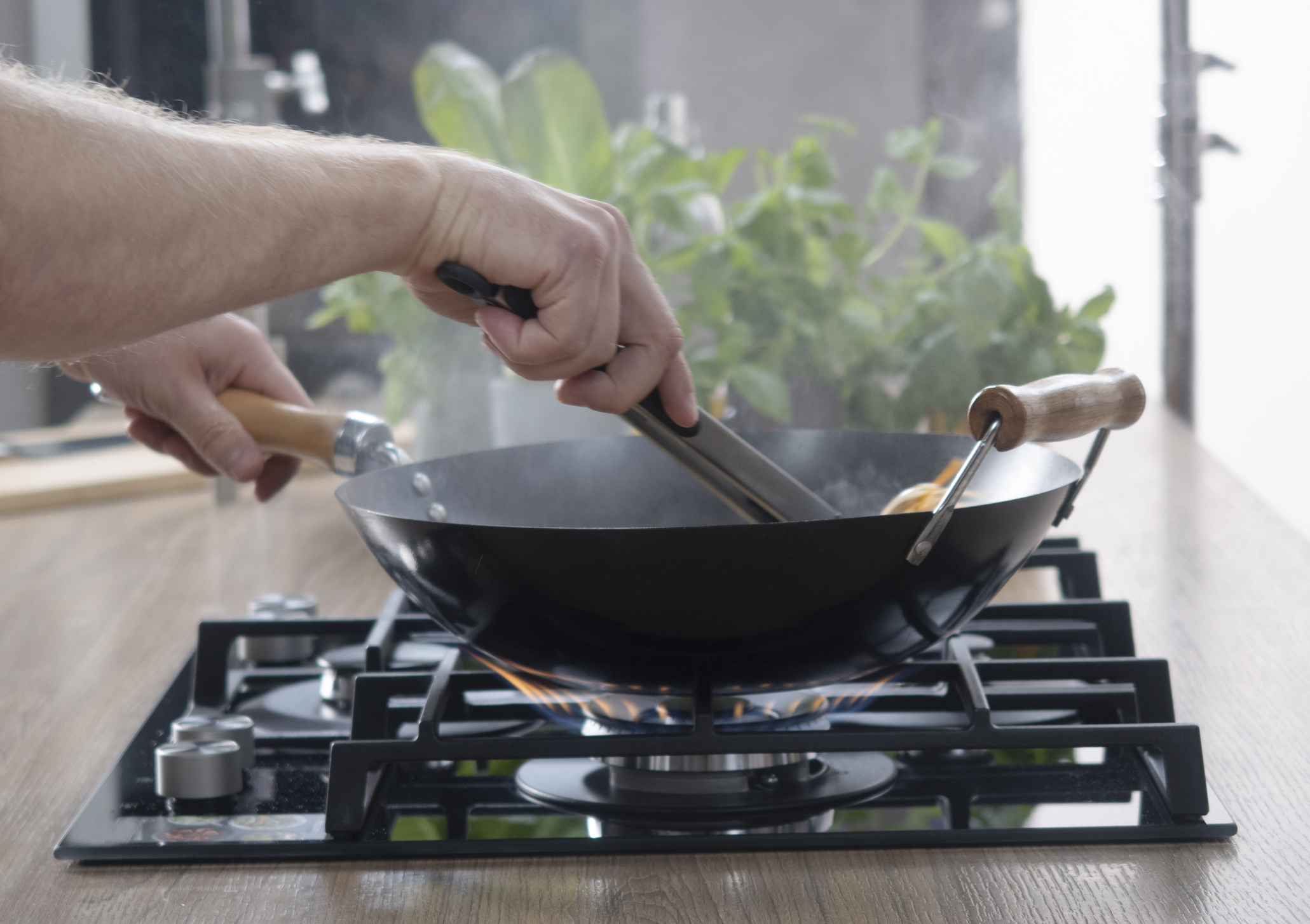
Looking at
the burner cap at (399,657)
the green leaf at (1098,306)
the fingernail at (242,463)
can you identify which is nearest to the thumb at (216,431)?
the fingernail at (242,463)

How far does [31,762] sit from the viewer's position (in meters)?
0.73

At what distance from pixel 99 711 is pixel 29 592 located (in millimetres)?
346

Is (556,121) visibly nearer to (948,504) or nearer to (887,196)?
(887,196)

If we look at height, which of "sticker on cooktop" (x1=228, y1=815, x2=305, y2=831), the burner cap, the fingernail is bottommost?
"sticker on cooktop" (x1=228, y1=815, x2=305, y2=831)

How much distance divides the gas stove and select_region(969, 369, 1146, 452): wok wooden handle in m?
0.14

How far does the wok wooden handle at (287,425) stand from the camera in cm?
76

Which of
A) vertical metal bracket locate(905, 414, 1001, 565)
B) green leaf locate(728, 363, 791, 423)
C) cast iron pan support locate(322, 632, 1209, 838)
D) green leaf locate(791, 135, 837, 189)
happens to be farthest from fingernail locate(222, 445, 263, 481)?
green leaf locate(791, 135, 837, 189)

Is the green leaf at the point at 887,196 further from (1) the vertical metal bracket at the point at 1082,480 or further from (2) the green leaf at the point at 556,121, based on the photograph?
(1) the vertical metal bracket at the point at 1082,480

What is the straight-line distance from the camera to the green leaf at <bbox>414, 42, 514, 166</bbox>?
1.38 meters

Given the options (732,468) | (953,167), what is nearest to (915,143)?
(953,167)

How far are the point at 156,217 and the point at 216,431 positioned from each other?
1.09ft

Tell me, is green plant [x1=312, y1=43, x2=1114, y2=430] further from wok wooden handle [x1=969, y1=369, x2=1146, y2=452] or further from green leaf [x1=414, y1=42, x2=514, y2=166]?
wok wooden handle [x1=969, y1=369, x2=1146, y2=452]

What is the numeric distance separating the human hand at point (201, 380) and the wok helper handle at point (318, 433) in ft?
0.03

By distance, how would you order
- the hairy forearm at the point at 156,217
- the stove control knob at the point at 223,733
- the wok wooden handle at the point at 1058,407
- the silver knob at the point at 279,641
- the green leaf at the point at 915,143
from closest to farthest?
the hairy forearm at the point at 156,217, the wok wooden handle at the point at 1058,407, the stove control knob at the point at 223,733, the silver knob at the point at 279,641, the green leaf at the point at 915,143
